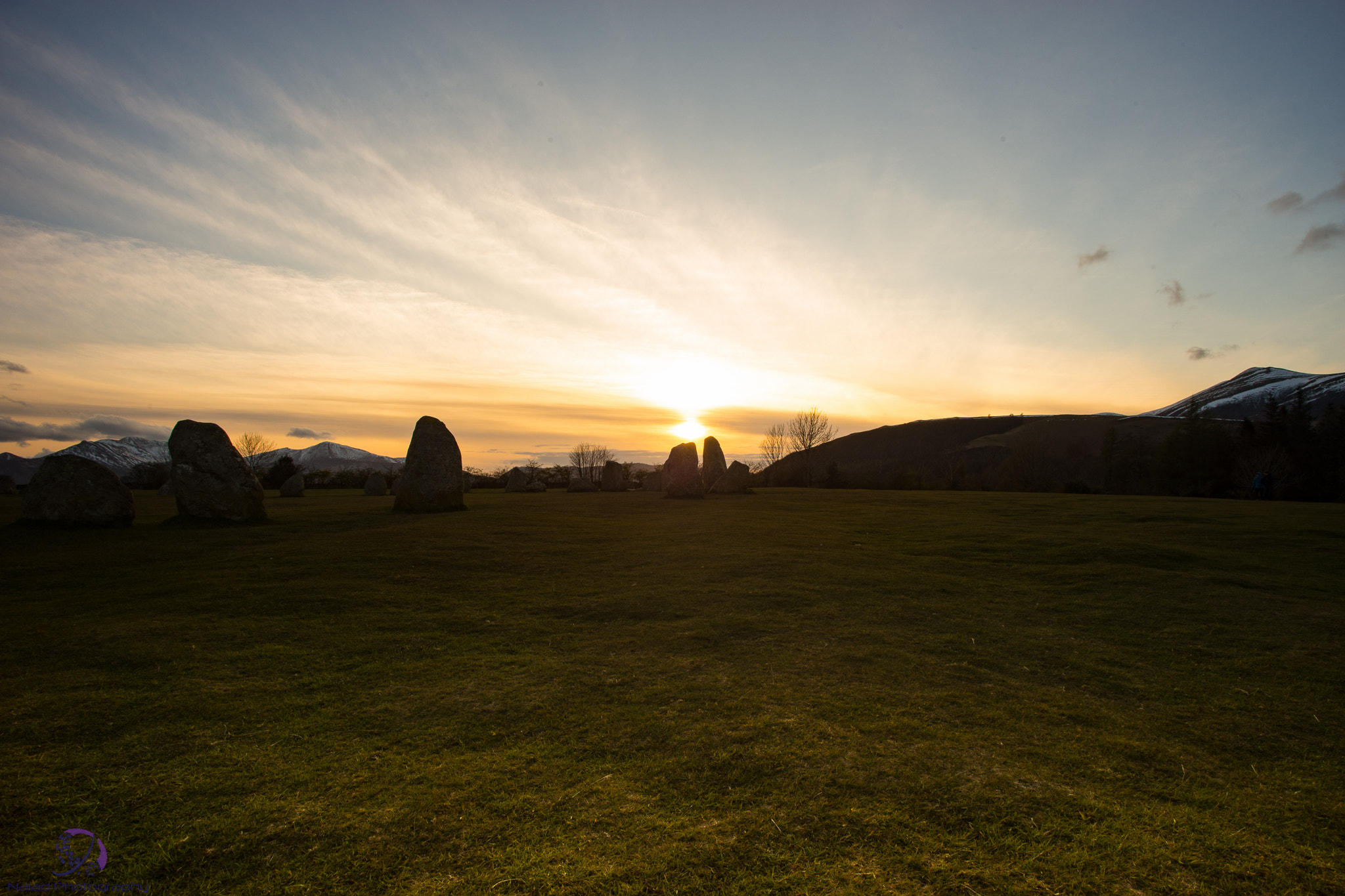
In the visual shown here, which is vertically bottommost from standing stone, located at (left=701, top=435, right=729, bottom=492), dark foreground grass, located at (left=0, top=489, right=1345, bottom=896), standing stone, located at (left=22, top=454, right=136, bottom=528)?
dark foreground grass, located at (left=0, top=489, right=1345, bottom=896)

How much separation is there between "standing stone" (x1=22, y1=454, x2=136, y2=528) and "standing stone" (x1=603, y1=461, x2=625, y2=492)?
908 inches

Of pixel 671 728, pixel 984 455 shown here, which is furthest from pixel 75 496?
pixel 984 455

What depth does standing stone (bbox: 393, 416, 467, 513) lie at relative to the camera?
17.3 meters

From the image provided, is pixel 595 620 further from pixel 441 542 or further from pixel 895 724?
pixel 441 542

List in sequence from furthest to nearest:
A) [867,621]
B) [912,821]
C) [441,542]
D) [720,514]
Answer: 1. [720,514]
2. [441,542]
3. [867,621]
4. [912,821]

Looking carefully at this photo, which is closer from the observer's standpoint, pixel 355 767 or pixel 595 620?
pixel 355 767

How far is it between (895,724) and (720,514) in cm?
1489

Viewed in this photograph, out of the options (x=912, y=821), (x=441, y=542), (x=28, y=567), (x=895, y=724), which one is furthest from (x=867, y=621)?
(x=28, y=567)

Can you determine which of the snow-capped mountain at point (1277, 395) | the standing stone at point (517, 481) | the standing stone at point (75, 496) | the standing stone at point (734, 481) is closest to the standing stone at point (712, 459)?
the standing stone at point (734, 481)

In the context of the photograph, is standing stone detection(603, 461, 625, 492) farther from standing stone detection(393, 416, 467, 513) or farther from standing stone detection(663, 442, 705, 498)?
standing stone detection(393, 416, 467, 513)

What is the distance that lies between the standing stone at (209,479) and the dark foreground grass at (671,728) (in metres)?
4.71

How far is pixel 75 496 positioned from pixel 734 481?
85.5 ft

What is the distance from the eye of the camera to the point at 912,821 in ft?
9.90

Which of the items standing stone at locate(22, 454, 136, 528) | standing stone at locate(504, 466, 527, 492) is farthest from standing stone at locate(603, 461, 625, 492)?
standing stone at locate(22, 454, 136, 528)
